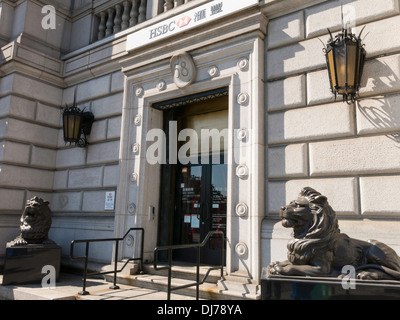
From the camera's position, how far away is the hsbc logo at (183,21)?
720cm

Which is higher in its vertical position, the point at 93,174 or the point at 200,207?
the point at 93,174

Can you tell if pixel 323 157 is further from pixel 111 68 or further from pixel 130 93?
pixel 111 68

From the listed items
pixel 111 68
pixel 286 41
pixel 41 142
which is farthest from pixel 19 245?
pixel 286 41

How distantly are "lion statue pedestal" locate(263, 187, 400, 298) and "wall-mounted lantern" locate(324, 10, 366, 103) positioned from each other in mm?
2095

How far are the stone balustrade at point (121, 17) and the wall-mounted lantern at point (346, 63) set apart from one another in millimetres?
5357

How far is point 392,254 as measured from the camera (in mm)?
3607

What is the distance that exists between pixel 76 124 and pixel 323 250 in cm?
693

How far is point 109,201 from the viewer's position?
8.09 m

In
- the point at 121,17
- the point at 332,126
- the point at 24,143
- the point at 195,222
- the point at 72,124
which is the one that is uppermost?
the point at 121,17

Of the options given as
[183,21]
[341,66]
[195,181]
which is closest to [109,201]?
[195,181]

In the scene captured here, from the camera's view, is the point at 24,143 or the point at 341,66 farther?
the point at 24,143

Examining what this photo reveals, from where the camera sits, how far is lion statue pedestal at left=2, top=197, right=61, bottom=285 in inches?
259

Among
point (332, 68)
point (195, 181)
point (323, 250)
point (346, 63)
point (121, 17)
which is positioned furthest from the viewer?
point (121, 17)

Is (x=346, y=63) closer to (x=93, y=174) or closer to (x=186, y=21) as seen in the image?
(x=186, y=21)
